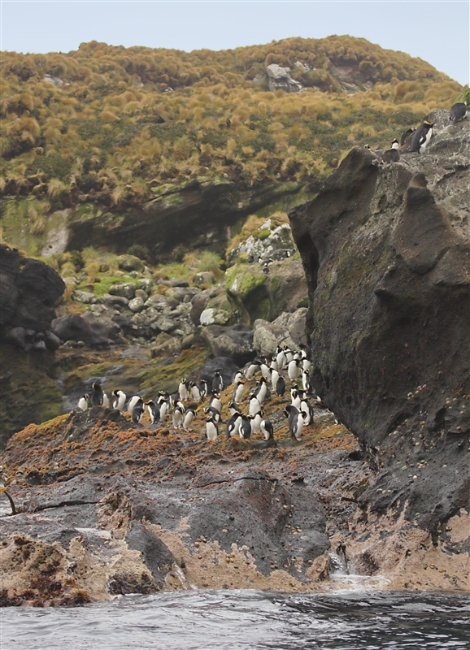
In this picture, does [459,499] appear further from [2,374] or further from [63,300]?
[63,300]

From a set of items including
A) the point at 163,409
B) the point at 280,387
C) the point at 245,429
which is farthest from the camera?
the point at 163,409

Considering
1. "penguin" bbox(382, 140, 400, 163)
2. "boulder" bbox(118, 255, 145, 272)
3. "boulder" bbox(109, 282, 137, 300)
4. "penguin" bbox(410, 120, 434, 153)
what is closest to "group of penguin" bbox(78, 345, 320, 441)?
"penguin" bbox(410, 120, 434, 153)

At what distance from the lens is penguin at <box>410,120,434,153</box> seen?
1240 cm

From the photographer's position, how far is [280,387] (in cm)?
2281

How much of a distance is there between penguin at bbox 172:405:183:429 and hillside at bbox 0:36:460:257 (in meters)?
36.5

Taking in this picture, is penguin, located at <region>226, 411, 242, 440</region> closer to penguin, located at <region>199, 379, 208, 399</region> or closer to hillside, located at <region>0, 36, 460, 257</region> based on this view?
penguin, located at <region>199, 379, 208, 399</region>

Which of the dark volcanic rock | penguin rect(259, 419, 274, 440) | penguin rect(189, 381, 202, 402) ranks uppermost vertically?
the dark volcanic rock

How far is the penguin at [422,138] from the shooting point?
40.7 ft

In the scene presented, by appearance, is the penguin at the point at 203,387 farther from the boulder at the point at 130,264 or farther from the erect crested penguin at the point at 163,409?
the boulder at the point at 130,264

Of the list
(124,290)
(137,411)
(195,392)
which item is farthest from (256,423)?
(124,290)

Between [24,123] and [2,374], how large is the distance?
41.3 m

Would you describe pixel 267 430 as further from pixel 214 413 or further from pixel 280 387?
pixel 280 387

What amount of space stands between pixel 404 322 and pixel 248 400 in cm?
1326

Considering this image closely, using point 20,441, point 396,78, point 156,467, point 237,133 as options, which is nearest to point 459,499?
point 156,467
